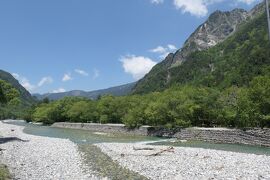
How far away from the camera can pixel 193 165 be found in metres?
30.2

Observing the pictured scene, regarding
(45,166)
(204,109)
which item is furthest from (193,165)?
(204,109)

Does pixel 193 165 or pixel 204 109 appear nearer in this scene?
pixel 193 165

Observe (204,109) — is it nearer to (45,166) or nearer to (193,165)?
(193,165)

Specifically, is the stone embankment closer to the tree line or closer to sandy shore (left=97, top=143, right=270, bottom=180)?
the tree line

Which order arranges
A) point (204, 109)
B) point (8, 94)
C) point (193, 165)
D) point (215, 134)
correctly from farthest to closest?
1. point (204, 109)
2. point (215, 134)
3. point (8, 94)
4. point (193, 165)

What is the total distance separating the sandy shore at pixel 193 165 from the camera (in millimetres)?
25578

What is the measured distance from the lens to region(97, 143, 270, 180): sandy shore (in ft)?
83.9

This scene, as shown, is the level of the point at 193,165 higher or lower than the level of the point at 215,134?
lower

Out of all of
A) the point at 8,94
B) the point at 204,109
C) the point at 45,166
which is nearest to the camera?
the point at 45,166

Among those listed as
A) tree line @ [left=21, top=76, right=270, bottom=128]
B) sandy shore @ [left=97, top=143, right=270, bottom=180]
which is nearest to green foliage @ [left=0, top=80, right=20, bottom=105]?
sandy shore @ [left=97, top=143, right=270, bottom=180]

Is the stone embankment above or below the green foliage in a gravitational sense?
below

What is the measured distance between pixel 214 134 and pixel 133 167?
114 feet

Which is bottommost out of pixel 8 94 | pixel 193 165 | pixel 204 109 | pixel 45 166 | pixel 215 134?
pixel 193 165

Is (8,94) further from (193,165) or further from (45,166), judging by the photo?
(193,165)
